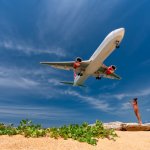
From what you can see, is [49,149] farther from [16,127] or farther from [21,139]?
[16,127]

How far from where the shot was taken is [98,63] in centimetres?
4581

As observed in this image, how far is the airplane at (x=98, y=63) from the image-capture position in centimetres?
4267

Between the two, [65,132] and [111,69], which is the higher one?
[111,69]

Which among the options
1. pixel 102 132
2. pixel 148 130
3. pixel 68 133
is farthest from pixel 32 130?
pixel 148 130

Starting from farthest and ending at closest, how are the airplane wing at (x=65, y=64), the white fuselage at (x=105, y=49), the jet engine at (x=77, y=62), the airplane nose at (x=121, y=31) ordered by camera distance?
the jet engine at (x=77, y=62) < the airplane wing at (x=65, y=64) < the airplane nose at (x=121, y=31) < the white fuselage at (x=105, y=49)

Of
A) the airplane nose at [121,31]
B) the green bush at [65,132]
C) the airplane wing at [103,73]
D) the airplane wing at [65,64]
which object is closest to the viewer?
the green bush at [65,132]

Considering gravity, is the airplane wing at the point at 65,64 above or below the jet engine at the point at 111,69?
below

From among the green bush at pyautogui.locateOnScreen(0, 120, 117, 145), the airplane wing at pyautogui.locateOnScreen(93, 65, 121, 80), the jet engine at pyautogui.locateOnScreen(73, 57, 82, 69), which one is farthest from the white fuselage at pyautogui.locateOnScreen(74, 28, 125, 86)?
the green bush at pyautogui.locateOnScreen(0, 120, 117, 145)

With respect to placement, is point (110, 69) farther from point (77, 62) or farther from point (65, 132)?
point (65, 132)

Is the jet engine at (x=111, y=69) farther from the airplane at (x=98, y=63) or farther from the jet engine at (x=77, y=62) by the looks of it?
the jet engine at (x=77, y=62)

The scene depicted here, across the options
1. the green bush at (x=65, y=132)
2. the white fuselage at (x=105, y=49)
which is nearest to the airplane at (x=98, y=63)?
the white fuselage at (x=105, y=49)

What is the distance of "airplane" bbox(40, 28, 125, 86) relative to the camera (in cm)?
4267

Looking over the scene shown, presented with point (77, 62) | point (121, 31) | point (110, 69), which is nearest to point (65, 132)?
point (121, 31)

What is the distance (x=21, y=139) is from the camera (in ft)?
40.6
